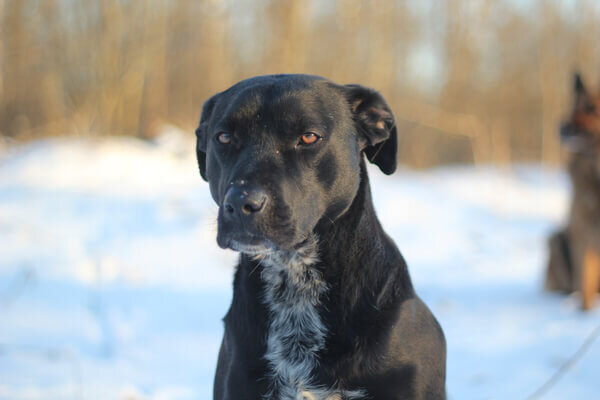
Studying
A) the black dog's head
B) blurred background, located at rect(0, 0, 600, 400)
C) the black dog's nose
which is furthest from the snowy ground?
the black dog's nose

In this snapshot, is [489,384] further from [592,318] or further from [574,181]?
[574,181]

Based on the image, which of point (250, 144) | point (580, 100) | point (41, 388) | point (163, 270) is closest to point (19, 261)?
point (163, 270)

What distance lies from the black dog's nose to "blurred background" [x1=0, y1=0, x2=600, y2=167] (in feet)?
30.1

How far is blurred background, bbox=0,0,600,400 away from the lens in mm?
4211

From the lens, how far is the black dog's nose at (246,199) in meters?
2.04

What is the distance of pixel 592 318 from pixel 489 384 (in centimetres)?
217

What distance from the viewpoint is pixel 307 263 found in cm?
247

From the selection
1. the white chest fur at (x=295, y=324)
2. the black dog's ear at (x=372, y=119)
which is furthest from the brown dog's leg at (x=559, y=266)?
the white chest fur at (x=295, y=324)

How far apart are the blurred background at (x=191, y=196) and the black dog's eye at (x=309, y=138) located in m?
0.80

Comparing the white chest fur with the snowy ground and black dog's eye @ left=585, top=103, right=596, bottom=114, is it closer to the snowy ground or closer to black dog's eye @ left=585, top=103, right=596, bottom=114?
the snowy ground

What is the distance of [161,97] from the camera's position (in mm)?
16344

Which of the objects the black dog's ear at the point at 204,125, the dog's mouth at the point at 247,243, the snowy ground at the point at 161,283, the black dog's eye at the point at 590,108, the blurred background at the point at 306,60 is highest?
the blurred background at the point at 306,60

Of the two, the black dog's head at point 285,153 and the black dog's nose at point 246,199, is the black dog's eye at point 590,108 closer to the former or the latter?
the black dog's head at point 285,153

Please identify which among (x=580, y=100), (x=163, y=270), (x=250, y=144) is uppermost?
(x=580, y=100)
